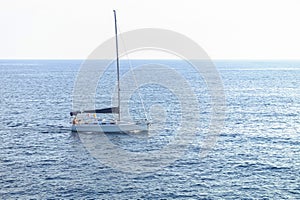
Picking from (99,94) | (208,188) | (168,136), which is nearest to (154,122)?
(168,136)

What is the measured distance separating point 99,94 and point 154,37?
310ft

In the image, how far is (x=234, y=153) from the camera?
68.4m

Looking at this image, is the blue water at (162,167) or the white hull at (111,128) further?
the white hull at (111,128)

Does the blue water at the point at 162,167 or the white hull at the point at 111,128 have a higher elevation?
the white hull at the point at 111,128

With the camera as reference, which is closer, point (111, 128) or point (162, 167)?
point (162, 167)

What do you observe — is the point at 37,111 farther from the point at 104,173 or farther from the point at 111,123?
the point at 104,173

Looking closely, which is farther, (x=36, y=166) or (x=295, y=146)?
(x=295, y=146)

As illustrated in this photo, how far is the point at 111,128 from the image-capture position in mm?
81250

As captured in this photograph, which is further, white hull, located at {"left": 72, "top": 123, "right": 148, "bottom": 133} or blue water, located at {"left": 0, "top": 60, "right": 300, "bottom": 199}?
white hull, located at {"left": 72, "top": 123, "right": 148, "bottom": 133}

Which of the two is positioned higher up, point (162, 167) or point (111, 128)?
point (111, 128)

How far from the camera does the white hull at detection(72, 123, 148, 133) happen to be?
81.1 meters

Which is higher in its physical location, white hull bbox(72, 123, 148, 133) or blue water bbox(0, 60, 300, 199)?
white hull bbox(72, 123, 148, 133)

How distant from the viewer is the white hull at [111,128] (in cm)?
8112

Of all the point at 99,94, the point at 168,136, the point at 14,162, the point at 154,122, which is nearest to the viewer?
the point at 14,162
